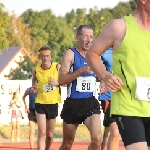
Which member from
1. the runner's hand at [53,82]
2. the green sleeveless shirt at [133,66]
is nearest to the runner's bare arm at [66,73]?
the runner's hand at [53,82]

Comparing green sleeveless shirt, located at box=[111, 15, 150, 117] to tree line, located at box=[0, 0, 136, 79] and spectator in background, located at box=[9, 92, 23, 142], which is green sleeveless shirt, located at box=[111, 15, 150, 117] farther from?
tree line, located at box=[0, 0, 136, 79]

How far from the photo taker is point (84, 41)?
10820 mm

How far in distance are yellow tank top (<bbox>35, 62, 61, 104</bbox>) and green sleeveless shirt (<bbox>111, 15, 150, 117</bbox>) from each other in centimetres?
787

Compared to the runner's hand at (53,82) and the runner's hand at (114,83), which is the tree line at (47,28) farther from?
the runner's hand at (114,83)

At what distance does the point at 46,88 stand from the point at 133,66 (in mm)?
7983

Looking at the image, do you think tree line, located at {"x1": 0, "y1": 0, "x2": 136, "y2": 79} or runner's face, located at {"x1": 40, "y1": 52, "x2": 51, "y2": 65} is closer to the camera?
runner's face, located at {"x1": 40, "y1": 52, "x2": 51, "y2": 65}

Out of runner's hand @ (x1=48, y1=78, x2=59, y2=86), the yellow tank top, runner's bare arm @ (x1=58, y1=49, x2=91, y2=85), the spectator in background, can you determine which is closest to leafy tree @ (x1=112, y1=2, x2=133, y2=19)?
the spectator in background

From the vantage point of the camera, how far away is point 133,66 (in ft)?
21.0

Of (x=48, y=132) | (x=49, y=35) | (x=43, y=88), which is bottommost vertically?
(x=48, y=132)

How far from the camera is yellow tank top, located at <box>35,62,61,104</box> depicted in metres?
14.3

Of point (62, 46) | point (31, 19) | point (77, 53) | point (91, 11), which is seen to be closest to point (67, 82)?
point (77, 53)

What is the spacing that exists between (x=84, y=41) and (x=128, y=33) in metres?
4.42

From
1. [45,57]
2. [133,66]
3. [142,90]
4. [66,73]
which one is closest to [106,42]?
[133,66]

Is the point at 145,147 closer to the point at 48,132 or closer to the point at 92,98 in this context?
the point at 92,98
